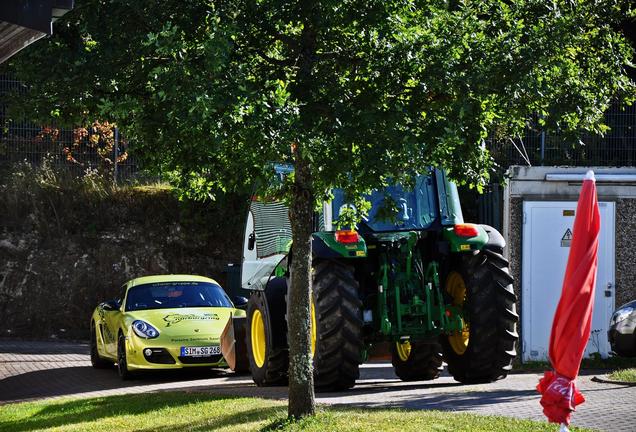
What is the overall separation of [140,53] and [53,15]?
0.97 meters

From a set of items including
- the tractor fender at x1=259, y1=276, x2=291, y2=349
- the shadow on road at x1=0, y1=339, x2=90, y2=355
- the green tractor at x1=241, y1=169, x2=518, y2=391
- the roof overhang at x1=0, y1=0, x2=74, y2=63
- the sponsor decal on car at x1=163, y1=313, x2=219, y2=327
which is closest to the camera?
the roof overhang at x1=0, y1=0, x2=74, y2=63

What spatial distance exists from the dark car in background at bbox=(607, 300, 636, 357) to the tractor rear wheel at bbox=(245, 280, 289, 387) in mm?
4520

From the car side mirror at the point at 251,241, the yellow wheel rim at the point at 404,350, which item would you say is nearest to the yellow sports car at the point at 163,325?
the car side mirror at the point at 251,241

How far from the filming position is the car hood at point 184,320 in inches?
680

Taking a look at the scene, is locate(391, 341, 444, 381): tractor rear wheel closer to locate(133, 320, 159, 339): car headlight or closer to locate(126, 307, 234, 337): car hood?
locate(126, 307, 234, 337): car hood

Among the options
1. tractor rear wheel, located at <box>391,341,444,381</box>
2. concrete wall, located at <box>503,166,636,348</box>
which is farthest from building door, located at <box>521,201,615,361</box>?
tractor rear wheel, located at <box>391,341,444,381</box>

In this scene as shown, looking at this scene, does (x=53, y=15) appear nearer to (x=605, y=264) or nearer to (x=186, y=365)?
(x=186, y=365)

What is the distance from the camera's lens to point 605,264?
18.5 metres

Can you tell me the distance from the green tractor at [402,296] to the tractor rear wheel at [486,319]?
0.04 feet

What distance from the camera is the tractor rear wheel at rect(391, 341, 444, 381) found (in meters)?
15.8

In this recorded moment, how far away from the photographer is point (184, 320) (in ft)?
57.4

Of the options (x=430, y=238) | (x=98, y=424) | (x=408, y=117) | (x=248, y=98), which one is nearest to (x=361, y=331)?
(x=430, y=238)

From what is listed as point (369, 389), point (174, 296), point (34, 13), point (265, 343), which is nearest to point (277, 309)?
point (265, 343)

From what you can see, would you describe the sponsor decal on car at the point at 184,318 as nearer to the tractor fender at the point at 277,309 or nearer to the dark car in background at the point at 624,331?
the tractor fender at the point at 277,309
